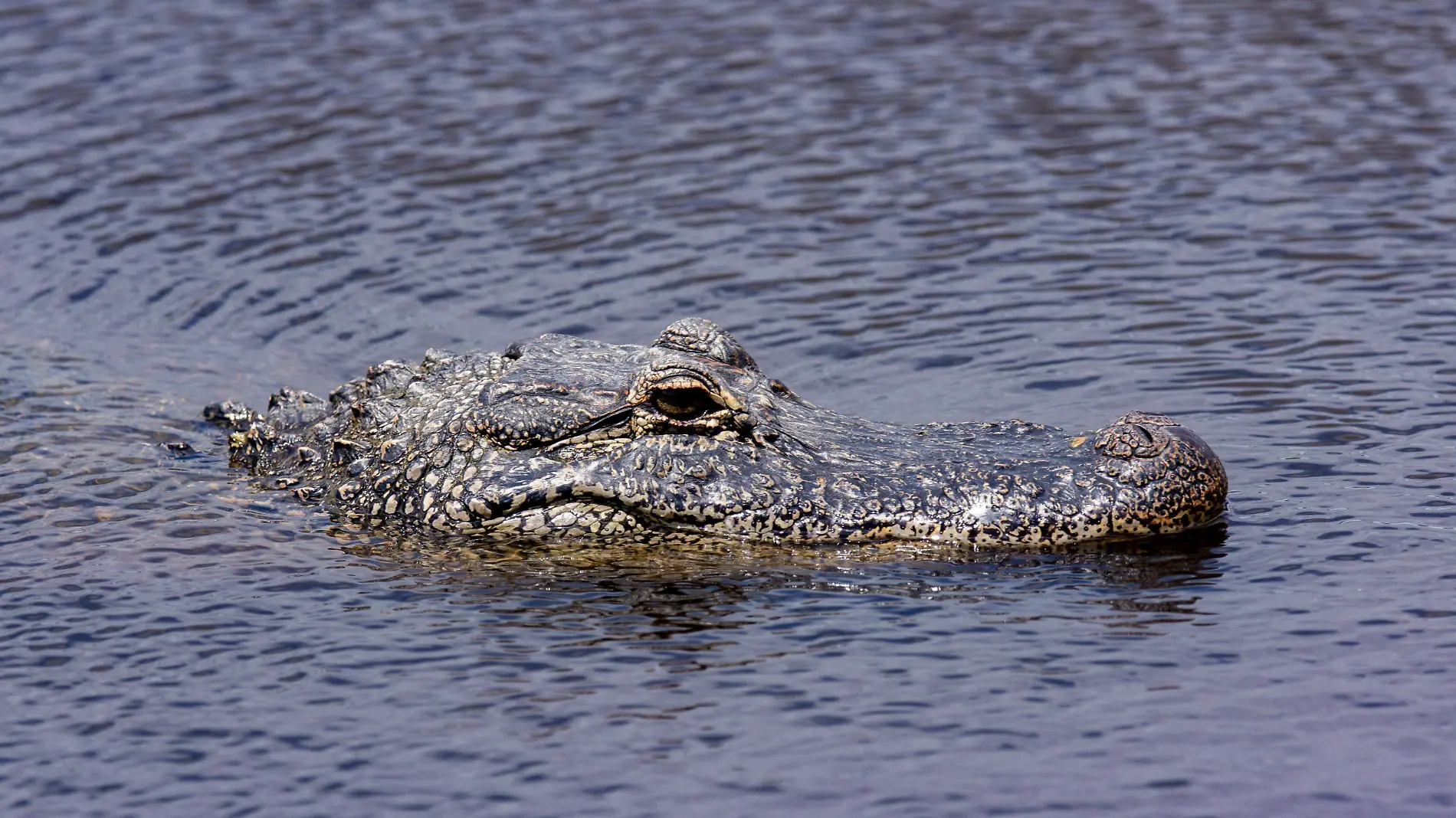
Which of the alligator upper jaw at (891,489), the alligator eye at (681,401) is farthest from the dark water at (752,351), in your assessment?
the alligator eye at (681,401)

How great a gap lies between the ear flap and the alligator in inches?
1.0

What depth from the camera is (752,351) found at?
1142 cm

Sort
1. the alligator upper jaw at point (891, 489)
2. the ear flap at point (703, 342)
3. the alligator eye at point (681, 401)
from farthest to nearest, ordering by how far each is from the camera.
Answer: the ear flap at point (703, 342) → the alligator eye at point (681, 401) → the alligator upper jaw at point (891, 489)

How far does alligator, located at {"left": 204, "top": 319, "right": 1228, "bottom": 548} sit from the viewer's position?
25.7 ft

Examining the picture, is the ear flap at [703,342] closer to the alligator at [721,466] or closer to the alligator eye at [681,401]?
the alligator at [721,466]

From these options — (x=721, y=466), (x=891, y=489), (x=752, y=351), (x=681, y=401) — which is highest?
(x=681, y=401)

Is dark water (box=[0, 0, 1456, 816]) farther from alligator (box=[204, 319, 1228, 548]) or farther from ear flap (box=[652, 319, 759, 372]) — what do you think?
ear flap (box=[652, 319, 759, 372])

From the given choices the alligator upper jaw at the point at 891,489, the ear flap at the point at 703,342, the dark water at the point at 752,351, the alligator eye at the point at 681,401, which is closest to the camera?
the dark water at the point at 752,351

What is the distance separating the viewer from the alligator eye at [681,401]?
8016 millimetres

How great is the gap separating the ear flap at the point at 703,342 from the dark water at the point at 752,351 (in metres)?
1.19

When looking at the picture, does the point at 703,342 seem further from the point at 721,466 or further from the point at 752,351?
the point at 752,351

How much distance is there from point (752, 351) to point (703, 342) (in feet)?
9.02

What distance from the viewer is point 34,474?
30.7ft

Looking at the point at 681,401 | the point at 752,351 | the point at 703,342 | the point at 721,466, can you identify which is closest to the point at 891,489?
the point at 721,466
